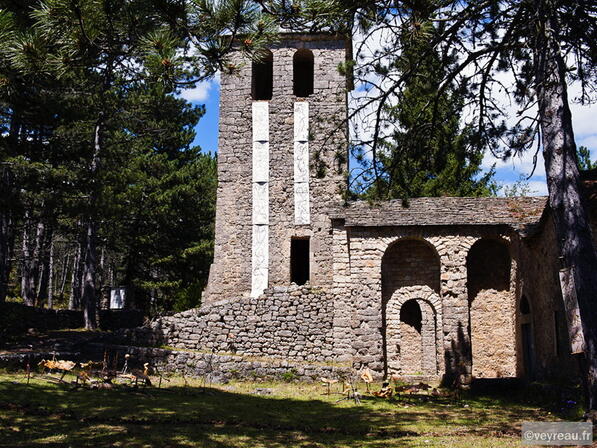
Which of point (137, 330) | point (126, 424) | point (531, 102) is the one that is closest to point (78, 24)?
point (126, 424)

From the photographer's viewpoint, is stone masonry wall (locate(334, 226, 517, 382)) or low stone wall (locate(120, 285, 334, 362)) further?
low stone wall (locate(120, 285, 334, 362))

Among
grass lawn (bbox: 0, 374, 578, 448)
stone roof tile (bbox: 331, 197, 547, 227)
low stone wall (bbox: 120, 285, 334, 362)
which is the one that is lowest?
grass lawn (bbox: 0, 374, 578, 448)

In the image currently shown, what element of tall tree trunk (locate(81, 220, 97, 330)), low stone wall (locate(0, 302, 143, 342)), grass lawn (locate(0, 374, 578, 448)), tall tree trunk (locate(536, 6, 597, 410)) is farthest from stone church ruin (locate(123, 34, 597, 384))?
tall tree trunk (locate(81, 220, 97, 330))

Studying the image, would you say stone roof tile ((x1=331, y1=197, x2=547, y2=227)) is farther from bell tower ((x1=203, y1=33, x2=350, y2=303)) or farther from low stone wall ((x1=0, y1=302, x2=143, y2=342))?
low stone wall ((x1=0, y1=302, x2=143, y2=342))

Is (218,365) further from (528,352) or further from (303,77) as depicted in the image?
(303,77)

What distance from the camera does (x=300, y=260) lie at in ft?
70.6

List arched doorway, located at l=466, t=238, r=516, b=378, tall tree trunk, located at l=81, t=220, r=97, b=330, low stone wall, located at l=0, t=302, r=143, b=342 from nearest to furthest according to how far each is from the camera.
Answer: arched doorway, located at l=466, t=238, r=516, b=378
low stone wall, located at l=0, t=302, r=143, b=342
tall tree trunk, located at l=81, t=220, r=97, b=330

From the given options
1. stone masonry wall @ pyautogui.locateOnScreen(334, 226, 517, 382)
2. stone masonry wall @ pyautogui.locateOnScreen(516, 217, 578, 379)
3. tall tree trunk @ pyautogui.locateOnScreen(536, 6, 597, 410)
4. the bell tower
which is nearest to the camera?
tall tree trunk @ pyautogui.locateOnScreen(536, 6, 597, 410)

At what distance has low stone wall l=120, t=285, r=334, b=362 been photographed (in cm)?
1645

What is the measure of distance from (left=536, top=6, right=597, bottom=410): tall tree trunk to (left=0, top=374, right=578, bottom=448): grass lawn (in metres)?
2.01

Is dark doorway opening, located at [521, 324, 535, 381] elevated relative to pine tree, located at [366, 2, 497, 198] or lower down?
lower down

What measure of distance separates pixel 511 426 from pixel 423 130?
5049 mm

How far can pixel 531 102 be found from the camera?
9266 millimetres

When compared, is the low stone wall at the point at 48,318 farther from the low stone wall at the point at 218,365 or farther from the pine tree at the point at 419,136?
the pine tree at the point at 419,136
